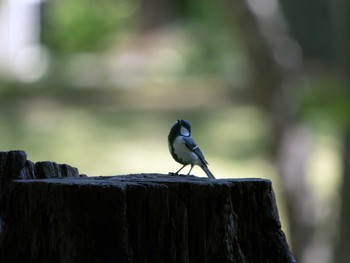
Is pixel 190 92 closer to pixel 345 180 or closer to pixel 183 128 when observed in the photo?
pixel 345 180

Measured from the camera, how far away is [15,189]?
2727 mm

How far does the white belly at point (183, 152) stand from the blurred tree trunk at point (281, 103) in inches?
253

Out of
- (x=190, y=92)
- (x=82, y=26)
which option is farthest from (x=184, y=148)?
(x=82, y=26)

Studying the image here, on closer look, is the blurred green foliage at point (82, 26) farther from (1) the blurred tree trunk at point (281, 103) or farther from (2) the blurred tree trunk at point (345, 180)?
(2) the blurred tree trunk at point (345, 180)

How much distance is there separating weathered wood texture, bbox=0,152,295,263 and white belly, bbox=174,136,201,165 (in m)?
0.50

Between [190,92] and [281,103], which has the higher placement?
[190,92]

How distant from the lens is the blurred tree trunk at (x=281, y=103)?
9703 mm

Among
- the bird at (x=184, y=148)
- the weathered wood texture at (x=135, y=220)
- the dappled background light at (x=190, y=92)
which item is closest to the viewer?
the weathered wood texture at (x=135, y=220)

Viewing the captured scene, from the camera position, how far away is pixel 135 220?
2.68m

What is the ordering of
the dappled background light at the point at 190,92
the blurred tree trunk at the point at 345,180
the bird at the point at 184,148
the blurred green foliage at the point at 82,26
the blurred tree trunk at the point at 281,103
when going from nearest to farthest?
the bird at the point at 184,148, the blurred tree trunk at the point at 345,180, the blurred tree trunk at the point at 281,103, the dappled background light at the point at 190,92, the blurred green foliage at the point at 82,26

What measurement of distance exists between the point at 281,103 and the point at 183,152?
6709 millimetres

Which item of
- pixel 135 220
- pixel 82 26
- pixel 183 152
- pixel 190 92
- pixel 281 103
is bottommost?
pixel 135 220

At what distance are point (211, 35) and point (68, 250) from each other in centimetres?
1904

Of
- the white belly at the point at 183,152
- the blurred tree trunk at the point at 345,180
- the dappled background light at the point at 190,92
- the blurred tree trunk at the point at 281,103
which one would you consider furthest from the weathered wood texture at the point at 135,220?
the blurred tree trunk at the point at 281,103
